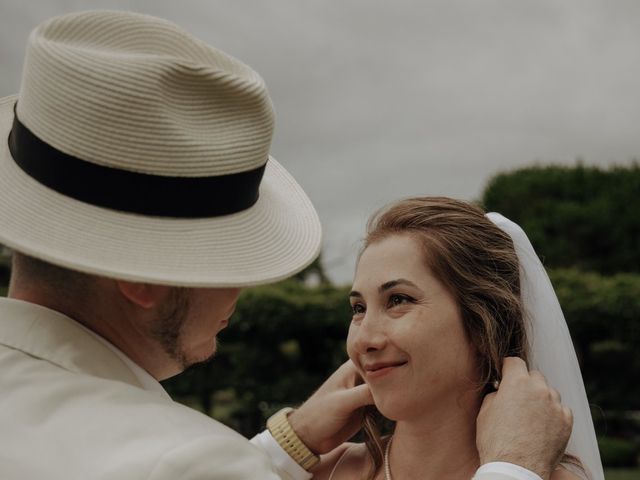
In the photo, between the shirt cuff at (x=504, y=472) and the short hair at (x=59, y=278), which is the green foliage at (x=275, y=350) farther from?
the short hair at (x=59, y=278)

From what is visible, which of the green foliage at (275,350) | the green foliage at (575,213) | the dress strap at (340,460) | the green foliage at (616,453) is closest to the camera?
the dress strap at (340,460)

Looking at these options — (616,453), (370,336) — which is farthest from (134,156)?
(616,453)

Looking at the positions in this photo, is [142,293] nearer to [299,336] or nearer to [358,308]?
[358,308]

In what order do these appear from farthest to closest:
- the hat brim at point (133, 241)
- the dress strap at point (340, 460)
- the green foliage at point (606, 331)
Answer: the green foliage at point (606, 331), the dress strap at point (340, 460), the hat brim at point (133, 241)

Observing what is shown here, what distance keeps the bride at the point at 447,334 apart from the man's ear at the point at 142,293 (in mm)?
1452

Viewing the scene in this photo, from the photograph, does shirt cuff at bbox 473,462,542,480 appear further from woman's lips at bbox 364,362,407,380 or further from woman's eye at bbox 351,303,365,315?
woman's eye at bbox 351,303,365,315

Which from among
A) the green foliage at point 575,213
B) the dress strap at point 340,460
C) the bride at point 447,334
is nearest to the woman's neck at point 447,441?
the bride at point 447,334

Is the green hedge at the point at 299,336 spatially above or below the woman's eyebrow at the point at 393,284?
below

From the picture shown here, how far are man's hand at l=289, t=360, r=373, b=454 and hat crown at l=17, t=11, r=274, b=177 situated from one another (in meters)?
1.67

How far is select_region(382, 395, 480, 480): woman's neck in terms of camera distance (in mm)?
3377

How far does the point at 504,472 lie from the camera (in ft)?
8.69

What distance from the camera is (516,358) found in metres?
3.27

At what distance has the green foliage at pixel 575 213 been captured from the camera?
34750mm

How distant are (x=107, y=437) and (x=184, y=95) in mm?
744
